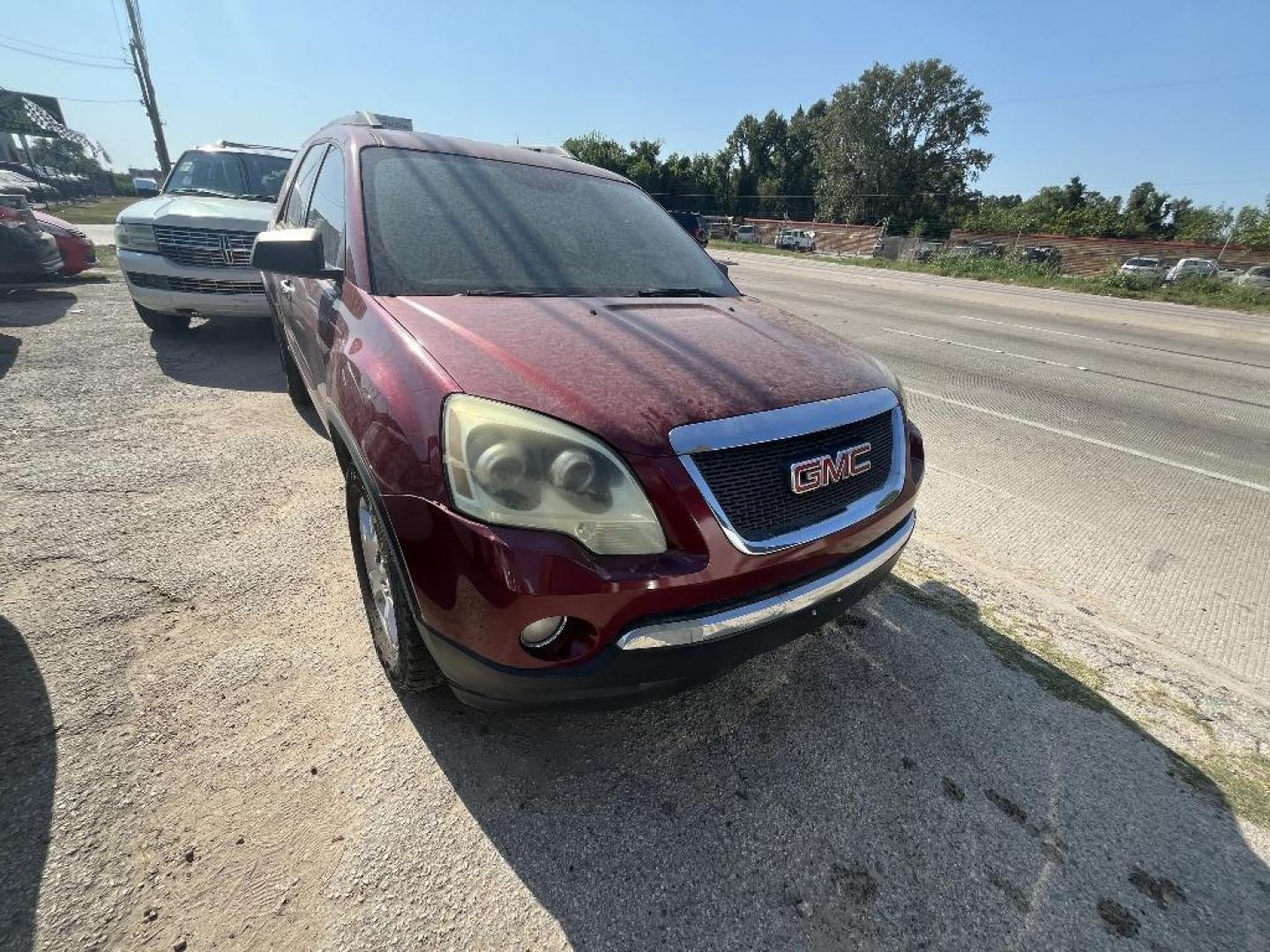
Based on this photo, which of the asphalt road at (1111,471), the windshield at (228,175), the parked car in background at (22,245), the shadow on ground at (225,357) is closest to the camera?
the asphalt road at (1111,471)

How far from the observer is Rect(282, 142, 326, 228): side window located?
3352 mm

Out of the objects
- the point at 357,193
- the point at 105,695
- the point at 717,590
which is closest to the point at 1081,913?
the point at 717,590

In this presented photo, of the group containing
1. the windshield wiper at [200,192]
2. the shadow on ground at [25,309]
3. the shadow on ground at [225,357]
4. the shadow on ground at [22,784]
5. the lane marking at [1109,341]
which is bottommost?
the shadow on ground at [25,309]

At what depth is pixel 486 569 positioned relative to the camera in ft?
4.64

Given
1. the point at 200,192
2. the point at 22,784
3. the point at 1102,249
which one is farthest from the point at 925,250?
the point at 22,784

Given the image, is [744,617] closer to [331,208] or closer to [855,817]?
[855,817]

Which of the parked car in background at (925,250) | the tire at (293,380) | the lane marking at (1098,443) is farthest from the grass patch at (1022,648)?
the parked car in background at (925,250)

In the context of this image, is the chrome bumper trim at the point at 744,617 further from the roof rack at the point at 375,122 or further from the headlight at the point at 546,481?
the roof rack at the point at 375,122

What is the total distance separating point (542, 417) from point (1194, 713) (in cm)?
268

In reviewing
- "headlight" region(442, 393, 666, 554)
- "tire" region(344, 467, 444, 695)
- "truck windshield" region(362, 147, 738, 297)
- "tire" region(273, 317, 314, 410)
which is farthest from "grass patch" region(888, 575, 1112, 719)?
"tire" region(273, 317, 314, 410)

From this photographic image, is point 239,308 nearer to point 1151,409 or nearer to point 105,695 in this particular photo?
point 105,695

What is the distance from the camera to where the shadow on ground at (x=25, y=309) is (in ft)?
18.3

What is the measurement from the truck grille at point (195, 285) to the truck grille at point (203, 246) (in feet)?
0.46

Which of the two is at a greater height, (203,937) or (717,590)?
(717,590)
